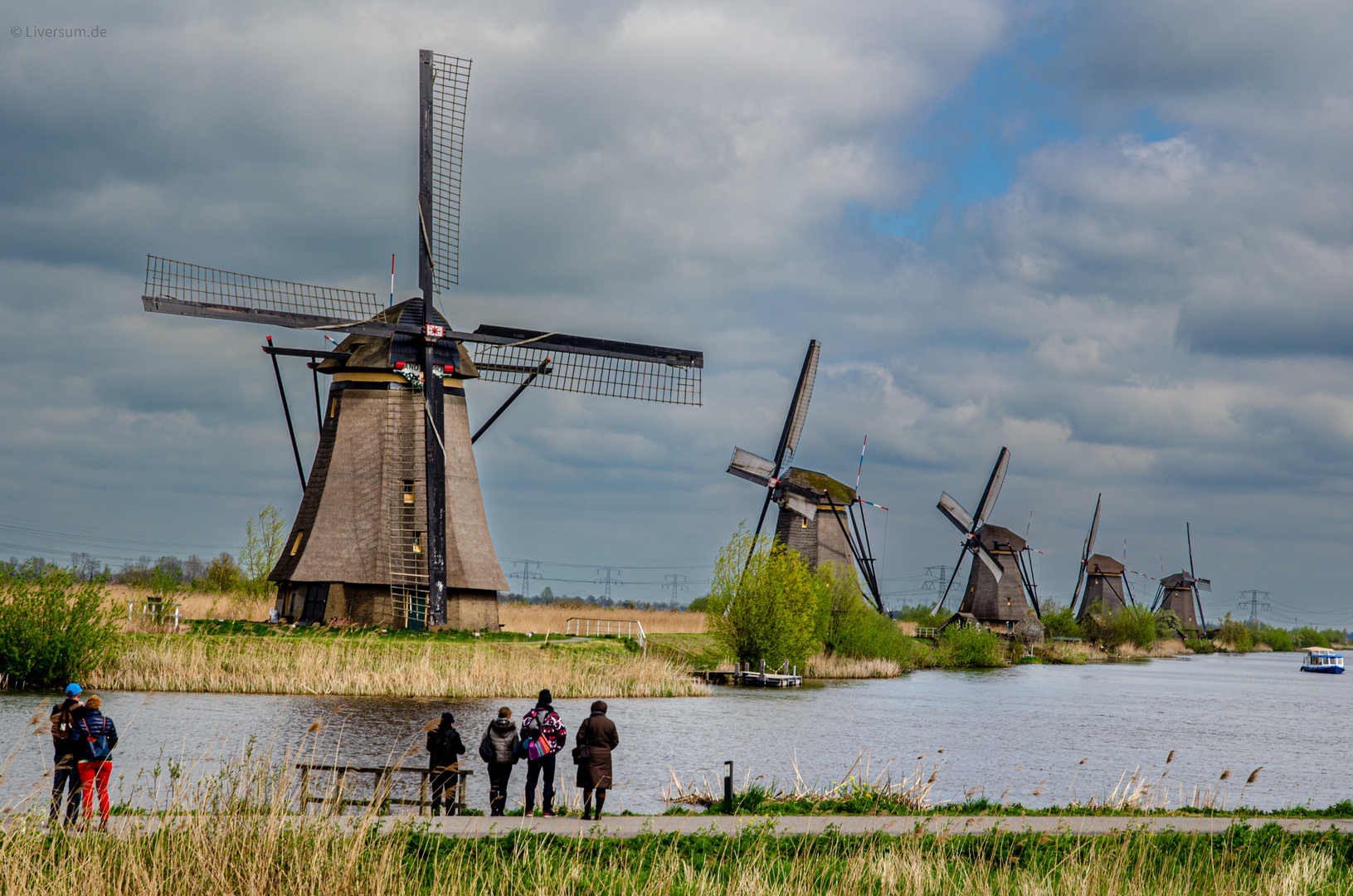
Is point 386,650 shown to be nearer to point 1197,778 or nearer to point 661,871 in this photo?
point 1197,778

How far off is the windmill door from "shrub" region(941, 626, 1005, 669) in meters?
39.1

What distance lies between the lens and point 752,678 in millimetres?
39656

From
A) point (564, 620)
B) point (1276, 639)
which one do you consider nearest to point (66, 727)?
point (564, 620)

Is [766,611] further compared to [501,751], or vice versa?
[766,611]

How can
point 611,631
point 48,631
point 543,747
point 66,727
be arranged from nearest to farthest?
point 66,727 → point 543,747 → point 48,631 → point 611,631

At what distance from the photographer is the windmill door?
106ft

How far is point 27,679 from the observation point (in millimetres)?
24188

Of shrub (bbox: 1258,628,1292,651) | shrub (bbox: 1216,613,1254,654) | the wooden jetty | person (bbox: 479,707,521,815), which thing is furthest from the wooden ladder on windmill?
shrub (bbox: 1258,628,1292,651)

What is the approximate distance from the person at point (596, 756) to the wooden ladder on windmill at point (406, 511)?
19542mm

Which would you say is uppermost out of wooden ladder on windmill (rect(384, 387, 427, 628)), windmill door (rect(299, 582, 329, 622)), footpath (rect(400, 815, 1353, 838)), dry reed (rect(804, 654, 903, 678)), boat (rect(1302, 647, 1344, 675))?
wooden ladder on windmill (rect(384, 387, 427, 628))

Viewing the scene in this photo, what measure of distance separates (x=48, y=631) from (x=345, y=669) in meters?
6.24

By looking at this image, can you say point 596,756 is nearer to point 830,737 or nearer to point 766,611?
point 830,737

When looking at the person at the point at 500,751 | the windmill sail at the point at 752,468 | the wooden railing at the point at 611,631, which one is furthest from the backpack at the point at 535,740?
the windmill sail at the point at 752,468

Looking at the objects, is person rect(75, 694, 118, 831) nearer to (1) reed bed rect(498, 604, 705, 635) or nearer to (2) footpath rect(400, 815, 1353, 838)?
(2) footpath rect(400, 815, 1353, 838)
